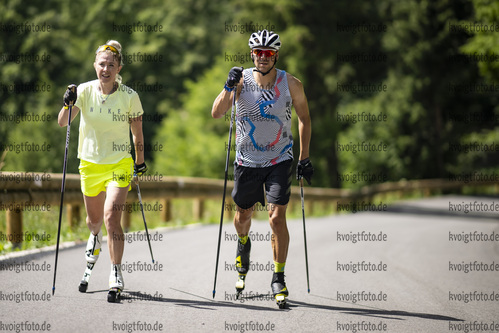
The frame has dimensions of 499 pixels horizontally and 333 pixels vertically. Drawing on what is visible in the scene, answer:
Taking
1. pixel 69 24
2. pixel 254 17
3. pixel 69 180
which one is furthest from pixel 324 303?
pixel 69 24

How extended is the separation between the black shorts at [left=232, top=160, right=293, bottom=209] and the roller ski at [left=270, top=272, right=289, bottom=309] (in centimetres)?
70

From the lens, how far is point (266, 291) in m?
7.22

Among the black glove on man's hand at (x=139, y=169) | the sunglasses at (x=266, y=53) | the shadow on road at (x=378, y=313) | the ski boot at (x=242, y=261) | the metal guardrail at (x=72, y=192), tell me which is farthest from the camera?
the metal guardrail at (x=72, y=192)

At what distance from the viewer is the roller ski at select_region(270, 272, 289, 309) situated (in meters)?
6.35

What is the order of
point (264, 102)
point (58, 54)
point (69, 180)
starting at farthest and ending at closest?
point (58, 54)
point (69, 180)
point (264, 102)

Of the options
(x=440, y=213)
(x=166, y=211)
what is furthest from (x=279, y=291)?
(x=440, y=213)

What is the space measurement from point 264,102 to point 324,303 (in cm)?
197

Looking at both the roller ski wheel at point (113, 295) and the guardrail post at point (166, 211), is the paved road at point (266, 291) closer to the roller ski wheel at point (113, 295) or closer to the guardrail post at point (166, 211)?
the roller ski wheel at point (113, 295)

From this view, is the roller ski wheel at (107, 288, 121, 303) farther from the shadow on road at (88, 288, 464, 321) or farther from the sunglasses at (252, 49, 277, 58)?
the sunglasses at (252, 49, 277, 58)

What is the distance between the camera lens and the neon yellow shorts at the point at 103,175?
6.71 meters

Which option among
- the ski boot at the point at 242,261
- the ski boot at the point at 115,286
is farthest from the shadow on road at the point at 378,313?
the ski boot at the point at 115,286

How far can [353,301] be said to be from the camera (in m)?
6.90

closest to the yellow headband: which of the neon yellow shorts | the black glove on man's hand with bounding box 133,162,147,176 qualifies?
the neon yellow shorts

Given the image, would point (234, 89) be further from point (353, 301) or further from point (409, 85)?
point (409, 85)
